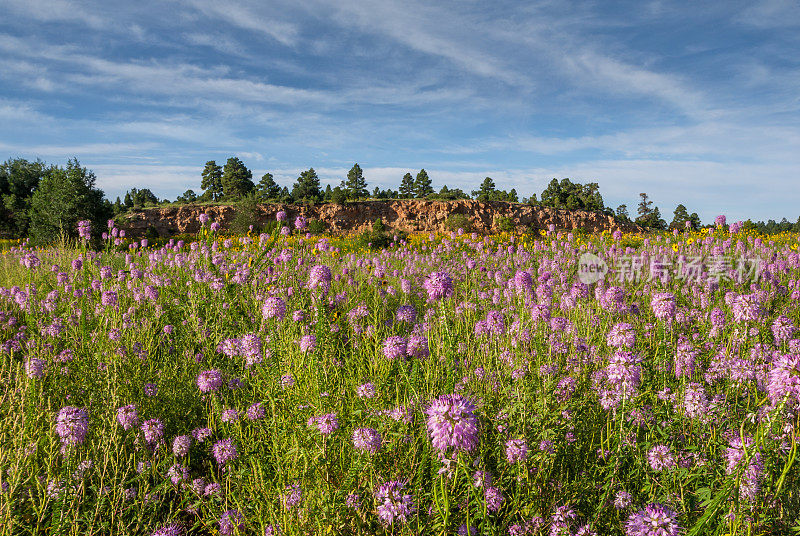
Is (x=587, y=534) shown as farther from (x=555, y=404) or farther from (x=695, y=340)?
(x=695, y=340)

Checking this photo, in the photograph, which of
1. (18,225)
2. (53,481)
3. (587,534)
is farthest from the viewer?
(18,225)

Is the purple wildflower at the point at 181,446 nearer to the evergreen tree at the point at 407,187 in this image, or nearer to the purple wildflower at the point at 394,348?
the purple wildflower at the point at 394,348

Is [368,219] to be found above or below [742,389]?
above

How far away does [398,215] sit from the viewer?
36.4m

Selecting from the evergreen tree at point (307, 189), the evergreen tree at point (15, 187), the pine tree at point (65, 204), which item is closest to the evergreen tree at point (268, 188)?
the evergreen tree at point (307, 189)

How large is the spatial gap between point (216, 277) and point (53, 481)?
3.30 meters

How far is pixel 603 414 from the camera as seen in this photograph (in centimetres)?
285

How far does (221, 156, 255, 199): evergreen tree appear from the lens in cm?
4397

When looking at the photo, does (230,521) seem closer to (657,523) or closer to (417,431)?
(417,431)

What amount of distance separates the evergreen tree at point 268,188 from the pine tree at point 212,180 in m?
7.42

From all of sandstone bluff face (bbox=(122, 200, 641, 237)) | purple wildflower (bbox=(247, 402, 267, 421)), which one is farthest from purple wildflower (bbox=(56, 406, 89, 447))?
sandstone bluff face (bbox=(122, 200, 641, 237))

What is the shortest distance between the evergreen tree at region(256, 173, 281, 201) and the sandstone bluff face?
18.1 feet

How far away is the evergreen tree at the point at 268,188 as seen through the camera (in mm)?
40594

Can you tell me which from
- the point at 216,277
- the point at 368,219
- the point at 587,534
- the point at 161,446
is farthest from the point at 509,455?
the point at 368,219
